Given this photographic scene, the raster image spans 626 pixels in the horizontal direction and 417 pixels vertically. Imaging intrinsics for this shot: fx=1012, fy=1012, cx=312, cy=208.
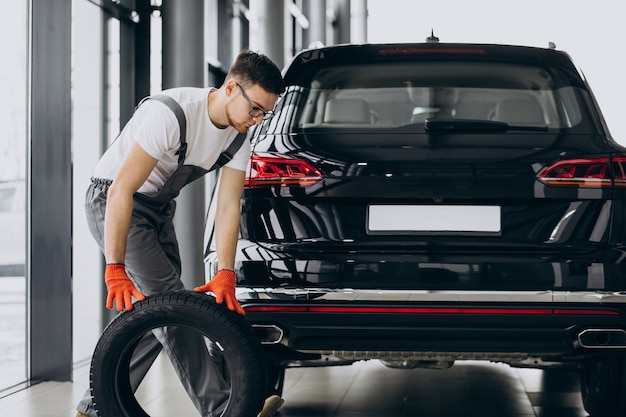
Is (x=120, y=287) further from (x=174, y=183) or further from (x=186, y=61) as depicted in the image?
(x=186, y=61)

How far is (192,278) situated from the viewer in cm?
732

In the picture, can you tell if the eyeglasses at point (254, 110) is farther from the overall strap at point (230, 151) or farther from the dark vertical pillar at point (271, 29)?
the dark vertical pillar at point (271, 29)

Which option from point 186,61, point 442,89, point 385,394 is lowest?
point 385,394

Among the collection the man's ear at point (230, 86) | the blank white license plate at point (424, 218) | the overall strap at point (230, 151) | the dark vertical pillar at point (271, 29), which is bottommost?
the blank white license plate at point (424, 218)

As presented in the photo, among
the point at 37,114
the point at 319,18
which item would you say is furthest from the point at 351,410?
the point at 319,18

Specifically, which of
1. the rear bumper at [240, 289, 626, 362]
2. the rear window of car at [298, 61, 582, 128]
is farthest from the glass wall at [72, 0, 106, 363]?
the rear bumper at [240, 289, 626, 362]

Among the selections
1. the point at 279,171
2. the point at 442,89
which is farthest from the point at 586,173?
the point at 279,171

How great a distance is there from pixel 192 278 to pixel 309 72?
362cm

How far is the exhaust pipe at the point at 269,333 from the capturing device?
350 cm

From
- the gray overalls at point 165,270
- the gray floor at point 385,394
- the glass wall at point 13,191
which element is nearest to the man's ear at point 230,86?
the gray overalls at point 165,270

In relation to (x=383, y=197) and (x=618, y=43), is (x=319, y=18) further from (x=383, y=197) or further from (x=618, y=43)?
(x=383, y=197)

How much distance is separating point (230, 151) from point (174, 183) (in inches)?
9.4

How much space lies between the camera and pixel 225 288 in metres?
3.46

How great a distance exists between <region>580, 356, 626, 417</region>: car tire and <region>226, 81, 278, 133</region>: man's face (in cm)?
180
